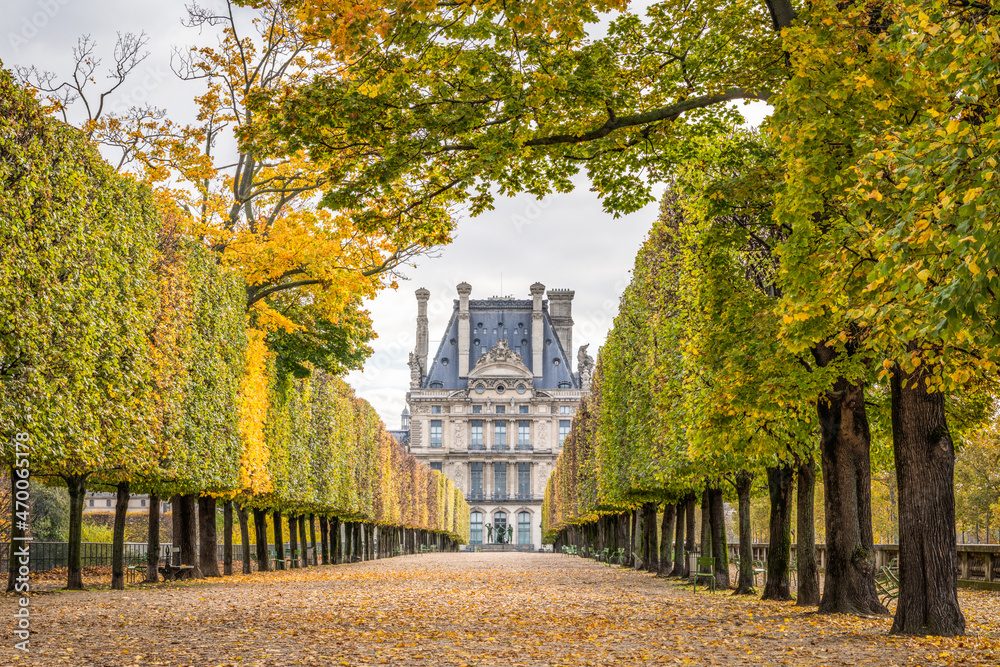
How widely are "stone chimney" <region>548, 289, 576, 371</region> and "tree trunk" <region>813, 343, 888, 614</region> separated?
11339cm

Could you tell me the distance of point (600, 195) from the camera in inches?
513

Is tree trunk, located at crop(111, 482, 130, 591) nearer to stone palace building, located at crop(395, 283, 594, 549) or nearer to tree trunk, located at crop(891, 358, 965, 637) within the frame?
tree trunk, located at crop(891, 358, 965, 637)

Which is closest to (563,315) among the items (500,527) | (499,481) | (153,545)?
(499,481)

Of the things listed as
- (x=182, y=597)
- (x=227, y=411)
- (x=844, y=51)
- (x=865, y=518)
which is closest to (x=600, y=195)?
(x=844, y=51)

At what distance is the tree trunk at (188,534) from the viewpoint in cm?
2503

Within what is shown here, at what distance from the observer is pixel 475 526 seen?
121750mm

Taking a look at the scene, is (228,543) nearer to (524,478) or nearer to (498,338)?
(524,478)

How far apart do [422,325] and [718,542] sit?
109 meters

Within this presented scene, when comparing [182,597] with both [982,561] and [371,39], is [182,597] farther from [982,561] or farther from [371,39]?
[982,561]

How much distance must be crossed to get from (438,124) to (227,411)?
1560 cm

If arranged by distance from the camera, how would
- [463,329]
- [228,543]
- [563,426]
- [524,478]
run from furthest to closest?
[463,329] → [563,426] → [524,478] → [228,543]

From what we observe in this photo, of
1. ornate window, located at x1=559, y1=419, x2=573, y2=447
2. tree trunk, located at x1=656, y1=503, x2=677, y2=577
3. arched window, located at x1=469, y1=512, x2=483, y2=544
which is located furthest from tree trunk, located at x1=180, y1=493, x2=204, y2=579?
ornate window, located at x1=559, y1=419, x2=573, y2=447

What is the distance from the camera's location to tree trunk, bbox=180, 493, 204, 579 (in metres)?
25.0

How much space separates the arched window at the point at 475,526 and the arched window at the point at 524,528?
4.80m
